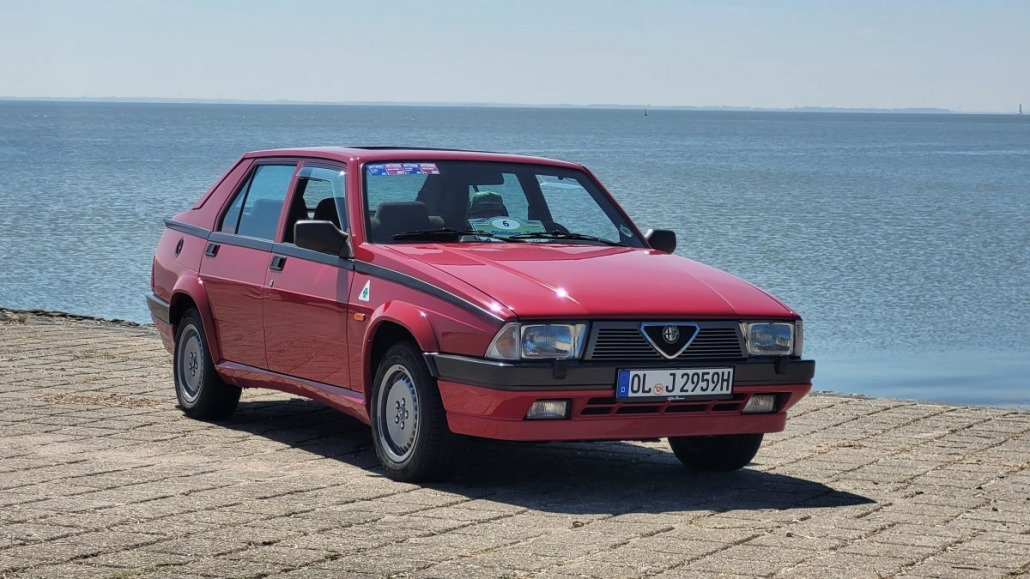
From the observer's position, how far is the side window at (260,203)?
8594mm

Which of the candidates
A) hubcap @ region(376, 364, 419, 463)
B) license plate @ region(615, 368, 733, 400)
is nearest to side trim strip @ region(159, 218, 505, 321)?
hubcap @ region(376, 364, 419, 463)

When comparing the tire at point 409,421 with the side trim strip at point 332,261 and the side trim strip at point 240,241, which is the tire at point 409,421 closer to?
the side trim strip at point 332,261

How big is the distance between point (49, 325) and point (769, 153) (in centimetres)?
11662

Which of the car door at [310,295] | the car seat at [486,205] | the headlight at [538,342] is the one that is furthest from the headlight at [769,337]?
the car door at [310,295]

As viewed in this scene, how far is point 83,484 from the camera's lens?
22.9 ft

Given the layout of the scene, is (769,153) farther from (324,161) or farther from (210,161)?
(324,161)

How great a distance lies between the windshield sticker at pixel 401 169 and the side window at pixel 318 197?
167 millimetres

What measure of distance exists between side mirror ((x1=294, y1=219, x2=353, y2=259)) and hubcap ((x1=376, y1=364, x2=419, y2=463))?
0.75 metres

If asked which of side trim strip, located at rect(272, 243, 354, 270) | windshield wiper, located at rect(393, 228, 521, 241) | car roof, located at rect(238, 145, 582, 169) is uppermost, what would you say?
car roof, located at rect(238, 145, 582, 169)

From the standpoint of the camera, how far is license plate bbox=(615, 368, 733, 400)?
6773mm

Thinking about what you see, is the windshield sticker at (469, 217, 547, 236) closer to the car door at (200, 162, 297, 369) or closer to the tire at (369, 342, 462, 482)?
the tire at (369, 342, 462, 482)

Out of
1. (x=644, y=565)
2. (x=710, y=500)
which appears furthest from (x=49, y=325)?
(x=644, y=565)

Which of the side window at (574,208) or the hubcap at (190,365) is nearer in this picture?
the side window at (574,208)

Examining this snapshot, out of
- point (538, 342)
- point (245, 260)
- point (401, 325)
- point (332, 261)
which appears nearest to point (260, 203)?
point (245, 260)
